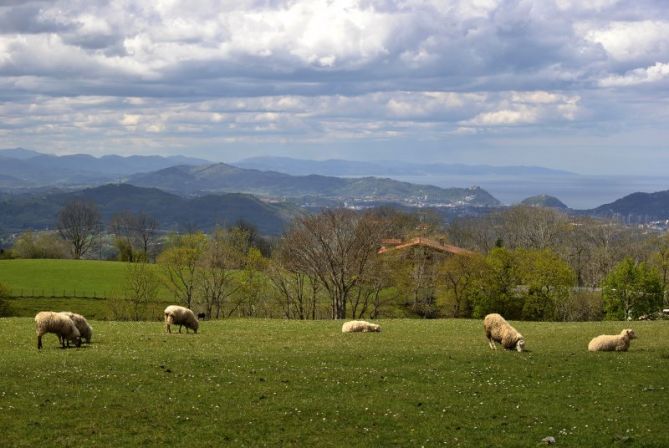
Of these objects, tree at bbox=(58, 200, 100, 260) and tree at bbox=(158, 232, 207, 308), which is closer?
tree at bbox=(158, 232, 207, 308)

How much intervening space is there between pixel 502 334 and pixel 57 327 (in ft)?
58.8

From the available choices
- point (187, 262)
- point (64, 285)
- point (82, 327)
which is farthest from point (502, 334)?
point (64, 285)

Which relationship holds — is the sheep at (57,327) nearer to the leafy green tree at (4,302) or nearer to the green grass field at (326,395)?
the green grass field at (326,395)

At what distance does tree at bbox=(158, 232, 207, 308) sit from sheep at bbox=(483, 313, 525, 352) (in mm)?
56480

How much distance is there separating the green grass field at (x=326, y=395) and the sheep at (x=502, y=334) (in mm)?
807

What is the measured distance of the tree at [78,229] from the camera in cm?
14625

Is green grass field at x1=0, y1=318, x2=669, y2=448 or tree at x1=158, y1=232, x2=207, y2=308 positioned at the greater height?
green grass field at x1=0, y1=318, x2=669, y2=448

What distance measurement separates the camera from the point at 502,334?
92.8 ft

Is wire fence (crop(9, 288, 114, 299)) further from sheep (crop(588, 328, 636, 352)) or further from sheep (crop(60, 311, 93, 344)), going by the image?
sheep (crop(588, 328, 636, 352))

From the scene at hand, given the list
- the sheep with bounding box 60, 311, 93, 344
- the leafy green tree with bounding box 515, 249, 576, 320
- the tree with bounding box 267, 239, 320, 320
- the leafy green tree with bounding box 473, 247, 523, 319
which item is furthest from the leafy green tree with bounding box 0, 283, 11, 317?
the leafy green tree with bounding box 515, 249, 576, 320

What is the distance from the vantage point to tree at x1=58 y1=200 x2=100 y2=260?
146250mm

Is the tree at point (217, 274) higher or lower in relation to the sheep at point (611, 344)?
lower

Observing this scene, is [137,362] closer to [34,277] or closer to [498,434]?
[498,434]

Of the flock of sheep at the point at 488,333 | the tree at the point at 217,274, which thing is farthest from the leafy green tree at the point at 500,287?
the flock of sheep at the point at 488,333
